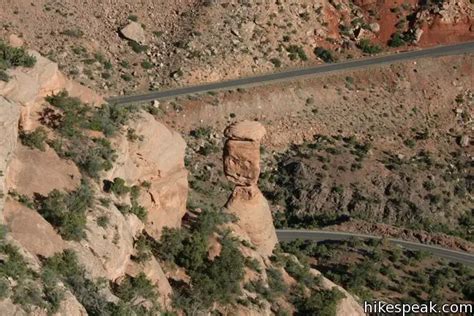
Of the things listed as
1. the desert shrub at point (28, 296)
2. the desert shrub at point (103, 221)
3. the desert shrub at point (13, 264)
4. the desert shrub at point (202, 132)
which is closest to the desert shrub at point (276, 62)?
the desert shrub at point (202, 132)

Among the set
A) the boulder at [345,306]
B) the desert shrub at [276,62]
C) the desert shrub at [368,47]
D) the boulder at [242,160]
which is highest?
the desert shrub at [368,47]

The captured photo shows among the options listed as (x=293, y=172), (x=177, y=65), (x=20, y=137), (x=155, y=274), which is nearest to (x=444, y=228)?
(x=293, y=172)

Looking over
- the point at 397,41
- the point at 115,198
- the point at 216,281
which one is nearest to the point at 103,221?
the point at 115,198

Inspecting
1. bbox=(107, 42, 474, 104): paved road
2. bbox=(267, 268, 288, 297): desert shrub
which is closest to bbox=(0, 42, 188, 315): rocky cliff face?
bbox=(267, 268, 288, 297): desert shrub

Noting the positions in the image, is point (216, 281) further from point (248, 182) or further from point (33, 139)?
point (33, 139)

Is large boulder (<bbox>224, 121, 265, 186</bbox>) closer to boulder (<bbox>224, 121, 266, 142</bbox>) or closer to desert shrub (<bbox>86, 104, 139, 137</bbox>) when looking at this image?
boulder (<bbox>224, 121, 266, 142</bbox>)

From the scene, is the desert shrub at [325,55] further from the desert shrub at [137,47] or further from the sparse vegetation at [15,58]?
the sparse vegetation at [15,58]

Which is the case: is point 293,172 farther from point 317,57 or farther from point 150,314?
point 150,314
